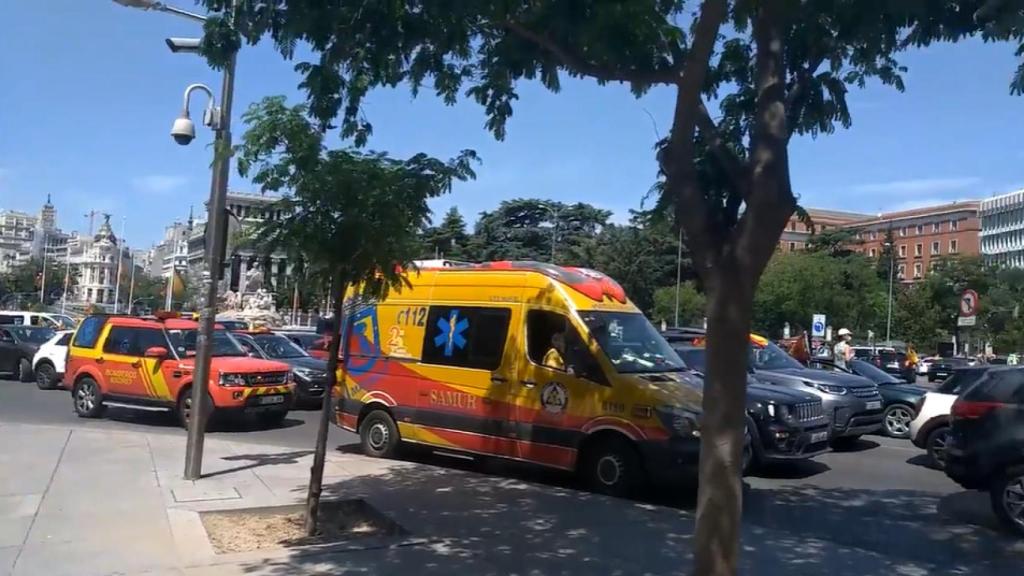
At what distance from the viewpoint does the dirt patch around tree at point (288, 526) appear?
7520 mm

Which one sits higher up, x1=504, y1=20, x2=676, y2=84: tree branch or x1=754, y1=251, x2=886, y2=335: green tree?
x1=754, y1=251, x2=886, y2=335: green tree

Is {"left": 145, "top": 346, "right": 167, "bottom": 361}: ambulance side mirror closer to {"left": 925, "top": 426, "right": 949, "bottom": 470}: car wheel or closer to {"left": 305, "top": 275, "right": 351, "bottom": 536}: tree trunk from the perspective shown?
{"left": 305, "top": 275, "right": 351, "bottom": 536}: tree trunk

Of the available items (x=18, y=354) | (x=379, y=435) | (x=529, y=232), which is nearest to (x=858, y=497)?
(x=379, y=435)

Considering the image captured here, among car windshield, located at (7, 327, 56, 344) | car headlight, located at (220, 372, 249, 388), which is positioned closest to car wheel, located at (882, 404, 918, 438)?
car headlight, located at (220, 372, 249, 388)

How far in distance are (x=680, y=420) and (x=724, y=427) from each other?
474cm

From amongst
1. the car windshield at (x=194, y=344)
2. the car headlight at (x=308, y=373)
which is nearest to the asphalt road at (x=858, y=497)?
the car windshield at (x=194, y=344)

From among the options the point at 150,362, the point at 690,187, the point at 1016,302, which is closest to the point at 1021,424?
the point at 690,187

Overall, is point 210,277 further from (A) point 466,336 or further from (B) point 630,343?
(B) point 630,343

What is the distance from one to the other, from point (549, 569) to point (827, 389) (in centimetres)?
852

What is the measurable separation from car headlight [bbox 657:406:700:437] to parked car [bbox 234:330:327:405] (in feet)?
33.1

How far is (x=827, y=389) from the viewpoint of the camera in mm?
14000

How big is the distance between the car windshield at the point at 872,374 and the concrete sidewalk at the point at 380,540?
901 centimetres

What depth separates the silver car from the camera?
13648 mm

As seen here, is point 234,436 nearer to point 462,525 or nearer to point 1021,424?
point 462,525
